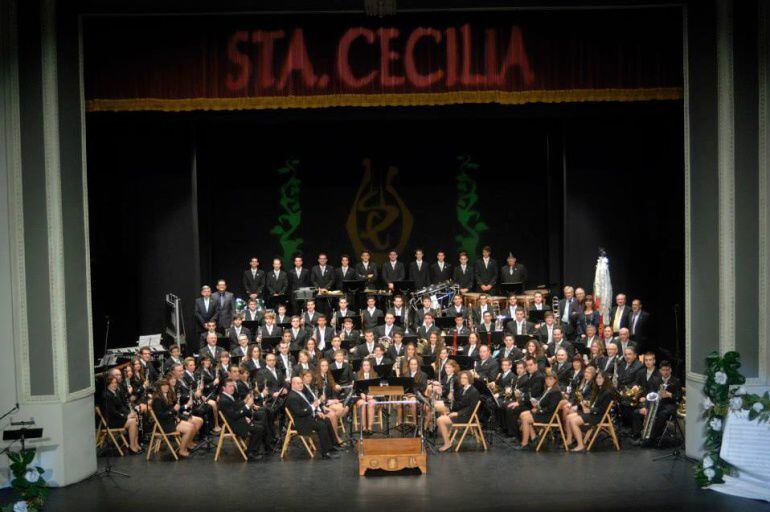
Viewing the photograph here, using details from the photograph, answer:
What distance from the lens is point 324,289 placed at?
21.1m

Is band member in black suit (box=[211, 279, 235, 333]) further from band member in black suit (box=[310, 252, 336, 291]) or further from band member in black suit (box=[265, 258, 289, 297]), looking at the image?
band member in black suit (box=[310, 252, 336, 291])

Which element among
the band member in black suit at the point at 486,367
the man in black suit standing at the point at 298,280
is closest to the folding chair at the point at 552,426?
the band member in black suit at the point at 486,367

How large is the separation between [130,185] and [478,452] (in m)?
11.0

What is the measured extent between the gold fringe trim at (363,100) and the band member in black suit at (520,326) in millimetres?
4228

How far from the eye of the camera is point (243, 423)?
1532 cm

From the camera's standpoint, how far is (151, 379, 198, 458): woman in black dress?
1539cm

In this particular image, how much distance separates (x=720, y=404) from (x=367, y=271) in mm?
9948

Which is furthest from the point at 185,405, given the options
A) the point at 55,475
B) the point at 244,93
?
the point at 244,93

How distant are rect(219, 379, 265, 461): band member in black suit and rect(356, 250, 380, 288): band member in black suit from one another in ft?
21.9

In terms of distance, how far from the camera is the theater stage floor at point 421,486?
41.6 ft

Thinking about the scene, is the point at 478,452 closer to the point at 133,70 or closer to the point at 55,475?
the point at 55,475

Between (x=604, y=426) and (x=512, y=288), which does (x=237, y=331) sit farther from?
(x=604, y=426)

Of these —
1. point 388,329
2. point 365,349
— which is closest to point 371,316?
point 388,329

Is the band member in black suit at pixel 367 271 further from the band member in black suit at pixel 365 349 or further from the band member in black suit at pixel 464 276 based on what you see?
the band member in black suit at pixel 365 349
